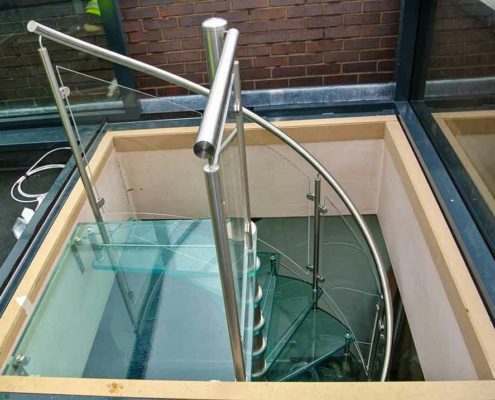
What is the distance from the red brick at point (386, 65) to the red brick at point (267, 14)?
26.4 inches

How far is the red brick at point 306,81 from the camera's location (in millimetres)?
2865

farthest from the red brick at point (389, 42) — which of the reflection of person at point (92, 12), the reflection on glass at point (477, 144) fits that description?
the reflection of person at point (92, 12)

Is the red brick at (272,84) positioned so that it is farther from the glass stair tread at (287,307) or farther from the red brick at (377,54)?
the glass stair tread at (287,307)

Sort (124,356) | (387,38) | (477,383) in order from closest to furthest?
(477,383)
(124,356)
(387,38)

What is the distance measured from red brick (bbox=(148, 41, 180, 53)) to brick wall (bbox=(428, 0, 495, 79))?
1481 mm

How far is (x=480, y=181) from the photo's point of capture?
1872 millimetres

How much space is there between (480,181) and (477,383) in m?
0.88

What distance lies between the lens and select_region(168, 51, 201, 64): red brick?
2.80 metres

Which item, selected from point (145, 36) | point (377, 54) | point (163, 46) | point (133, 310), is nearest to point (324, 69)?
point (377, 54)

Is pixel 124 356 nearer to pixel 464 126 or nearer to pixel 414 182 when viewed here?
pixel 414 182

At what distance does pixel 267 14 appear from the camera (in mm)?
2645

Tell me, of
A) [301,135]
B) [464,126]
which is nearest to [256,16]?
[301,135]

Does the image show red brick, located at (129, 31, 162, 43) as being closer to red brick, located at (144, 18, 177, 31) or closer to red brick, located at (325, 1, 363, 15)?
red brick, located at (144, 18, 177, 31)

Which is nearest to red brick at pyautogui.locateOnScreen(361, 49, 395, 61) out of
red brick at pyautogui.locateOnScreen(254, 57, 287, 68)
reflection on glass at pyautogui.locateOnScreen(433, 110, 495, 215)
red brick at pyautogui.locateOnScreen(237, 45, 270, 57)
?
red brick at pyautogui.locateOnScreen(254, 57, 287, 68)
